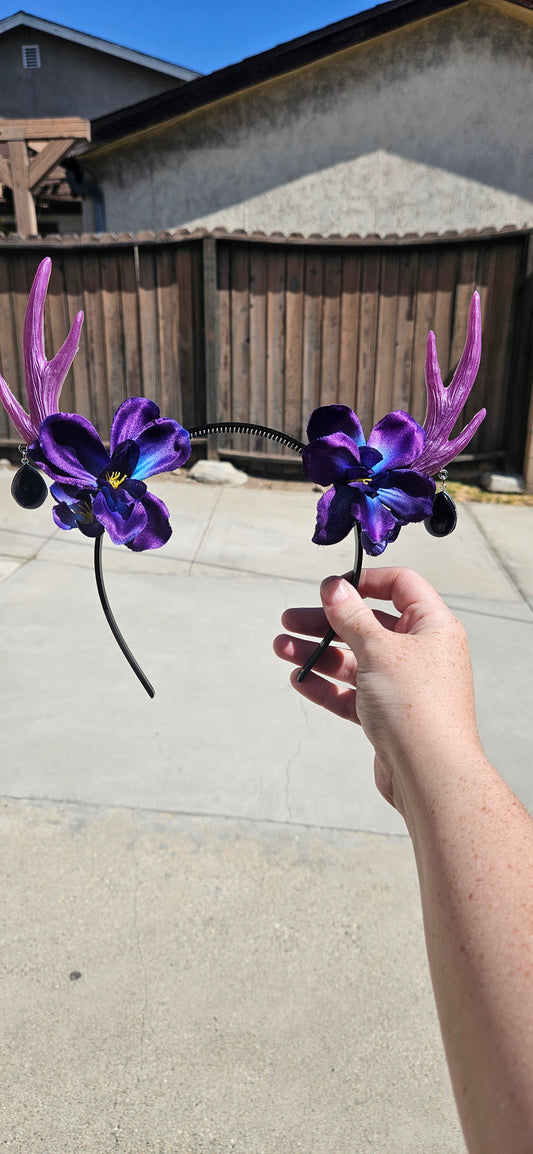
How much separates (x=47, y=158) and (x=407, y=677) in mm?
9167

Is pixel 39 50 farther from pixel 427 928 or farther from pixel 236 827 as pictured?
pixel 427 928

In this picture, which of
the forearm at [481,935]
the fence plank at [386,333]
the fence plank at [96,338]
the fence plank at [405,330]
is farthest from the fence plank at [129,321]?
the forearm at [481,935]

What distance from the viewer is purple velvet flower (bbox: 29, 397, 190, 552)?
37.3 inches

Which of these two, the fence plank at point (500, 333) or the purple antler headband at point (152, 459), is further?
the fence plank at point (500, 333)

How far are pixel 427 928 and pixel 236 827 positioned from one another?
5.52ft

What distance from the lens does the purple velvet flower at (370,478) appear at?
96 cm

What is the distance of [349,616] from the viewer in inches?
42.4

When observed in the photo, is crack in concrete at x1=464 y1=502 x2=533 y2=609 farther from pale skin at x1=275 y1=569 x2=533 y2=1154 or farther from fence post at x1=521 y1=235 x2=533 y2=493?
pale skin at x1=275 y1=569 x2=533 y2=1154

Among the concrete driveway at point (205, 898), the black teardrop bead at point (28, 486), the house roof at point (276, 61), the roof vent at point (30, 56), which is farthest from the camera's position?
the roof vent at point (30, 56)

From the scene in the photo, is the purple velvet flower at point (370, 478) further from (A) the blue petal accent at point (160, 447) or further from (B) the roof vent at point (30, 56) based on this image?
(B) the roof vent at point (30, 56)

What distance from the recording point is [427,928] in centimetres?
82

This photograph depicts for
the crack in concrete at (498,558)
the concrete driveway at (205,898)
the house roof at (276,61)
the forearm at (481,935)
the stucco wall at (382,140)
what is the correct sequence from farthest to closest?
the stucco wall at (382,140) → the house roof at (276,61) → the crack in concrete at (498,558) → the concrete driveway at (205,898) → the forearm at (481,935)

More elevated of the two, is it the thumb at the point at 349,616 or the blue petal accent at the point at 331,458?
the blue petal accent at the point at 331,458

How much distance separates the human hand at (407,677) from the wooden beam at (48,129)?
875 centimetres
